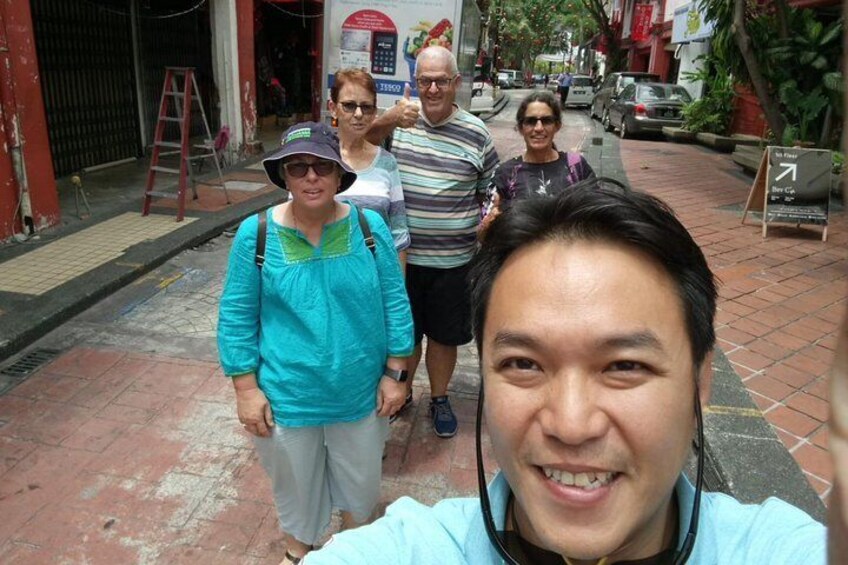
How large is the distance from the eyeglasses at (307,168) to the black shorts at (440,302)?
1070 mm

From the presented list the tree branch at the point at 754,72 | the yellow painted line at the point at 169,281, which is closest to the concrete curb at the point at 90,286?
the yellow painted line at the point at 169,281

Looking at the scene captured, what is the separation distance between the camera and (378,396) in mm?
2348

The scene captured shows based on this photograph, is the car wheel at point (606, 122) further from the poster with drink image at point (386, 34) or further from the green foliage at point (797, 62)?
the poster with drink image at point (386, 34)

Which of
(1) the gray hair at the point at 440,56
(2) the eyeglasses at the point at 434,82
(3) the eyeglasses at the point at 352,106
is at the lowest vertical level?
(3) the eyeglasses at the point at 352,106

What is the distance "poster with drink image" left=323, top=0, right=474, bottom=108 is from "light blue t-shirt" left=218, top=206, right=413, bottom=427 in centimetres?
522

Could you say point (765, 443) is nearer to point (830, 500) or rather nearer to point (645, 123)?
point (830, 500)

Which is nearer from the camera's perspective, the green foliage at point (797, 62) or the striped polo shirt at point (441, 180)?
the striped polo shirt at point (441, 180)

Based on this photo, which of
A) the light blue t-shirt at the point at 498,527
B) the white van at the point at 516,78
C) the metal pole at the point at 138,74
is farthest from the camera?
the white van at the point at 516,78

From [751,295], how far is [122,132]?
945cm

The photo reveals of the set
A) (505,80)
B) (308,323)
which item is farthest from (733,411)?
(505,80)

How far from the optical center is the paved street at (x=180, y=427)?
8.68ft

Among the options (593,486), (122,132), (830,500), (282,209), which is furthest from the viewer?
(122,132)

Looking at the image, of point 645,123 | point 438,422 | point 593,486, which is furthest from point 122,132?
point 645,123

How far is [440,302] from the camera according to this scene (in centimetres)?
319
